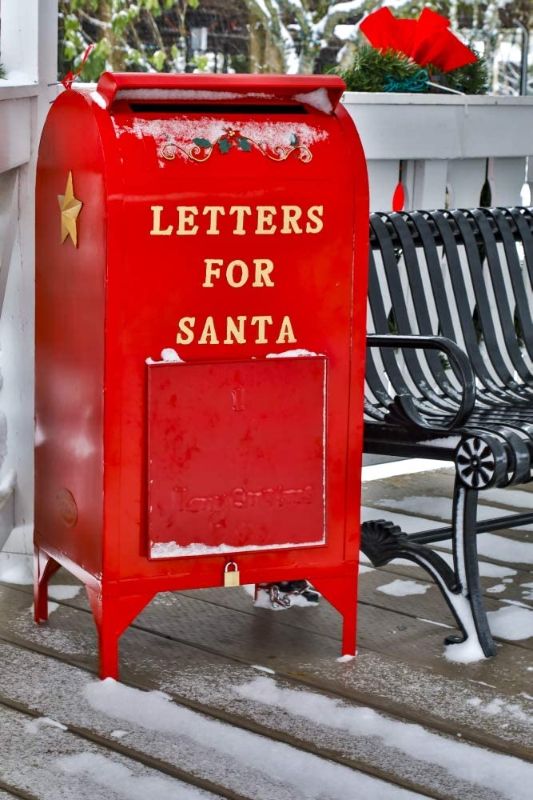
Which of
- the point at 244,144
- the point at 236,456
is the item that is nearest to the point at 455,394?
the point at 236,456

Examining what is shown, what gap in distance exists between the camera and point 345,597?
2949 millimetres

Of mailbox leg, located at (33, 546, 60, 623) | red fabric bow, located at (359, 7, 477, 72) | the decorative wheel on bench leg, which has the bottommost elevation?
mailbox leg, located at (33, 546, 60, 623)

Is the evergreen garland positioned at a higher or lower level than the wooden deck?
higher

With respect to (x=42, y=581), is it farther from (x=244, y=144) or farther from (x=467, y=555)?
(x=244, y=144)

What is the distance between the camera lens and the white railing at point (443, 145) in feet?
14.4

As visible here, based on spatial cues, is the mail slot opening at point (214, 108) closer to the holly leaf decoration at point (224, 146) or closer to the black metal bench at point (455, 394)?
the holly leaf decoration at point (224, 146)

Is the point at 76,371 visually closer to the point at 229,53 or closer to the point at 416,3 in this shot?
the point at 229,53

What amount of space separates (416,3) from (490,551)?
9.75 m

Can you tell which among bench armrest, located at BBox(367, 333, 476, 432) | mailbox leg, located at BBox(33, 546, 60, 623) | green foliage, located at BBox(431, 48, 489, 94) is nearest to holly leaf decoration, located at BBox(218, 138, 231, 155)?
bench armrest, located at BBox(367, 333, 476, 432)

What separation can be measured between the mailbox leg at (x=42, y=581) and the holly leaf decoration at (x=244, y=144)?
3.46ft

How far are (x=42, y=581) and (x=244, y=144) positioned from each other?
3.69 ft

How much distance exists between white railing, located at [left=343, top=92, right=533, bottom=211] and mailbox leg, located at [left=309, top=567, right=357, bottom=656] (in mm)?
1836

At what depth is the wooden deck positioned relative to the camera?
233 cm

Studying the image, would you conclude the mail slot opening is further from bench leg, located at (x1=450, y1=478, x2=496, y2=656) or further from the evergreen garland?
the evergreen garland
